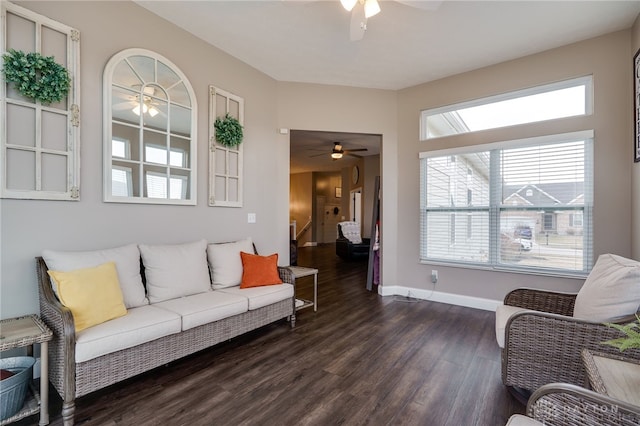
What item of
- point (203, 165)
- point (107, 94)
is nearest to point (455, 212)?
point (203, 165)

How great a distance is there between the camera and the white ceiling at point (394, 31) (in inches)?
106

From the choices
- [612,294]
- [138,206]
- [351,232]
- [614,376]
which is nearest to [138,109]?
[138,206]

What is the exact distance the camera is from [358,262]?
24.7 ft

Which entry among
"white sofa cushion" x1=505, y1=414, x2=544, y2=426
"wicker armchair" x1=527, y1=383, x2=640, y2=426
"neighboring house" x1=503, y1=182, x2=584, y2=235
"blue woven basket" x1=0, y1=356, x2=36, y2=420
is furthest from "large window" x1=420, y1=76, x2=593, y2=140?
"blue woven basket" x1=0, y1=356, x2=36, y2=420

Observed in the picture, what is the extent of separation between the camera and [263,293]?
2854 mm

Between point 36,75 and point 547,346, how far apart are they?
3.89m

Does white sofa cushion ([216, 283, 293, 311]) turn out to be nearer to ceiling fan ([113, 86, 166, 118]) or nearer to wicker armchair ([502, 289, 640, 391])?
ceiling fan ([113, 86, 166, 118])

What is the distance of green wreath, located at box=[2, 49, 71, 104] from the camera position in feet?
6.43

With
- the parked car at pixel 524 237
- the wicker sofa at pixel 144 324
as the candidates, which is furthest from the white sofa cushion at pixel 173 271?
the parked car at pixel 524 237

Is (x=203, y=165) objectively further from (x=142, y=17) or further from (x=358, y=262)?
(x=358, y=262)

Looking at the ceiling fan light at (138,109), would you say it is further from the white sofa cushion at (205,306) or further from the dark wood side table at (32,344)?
the dark wood side table at (32,344)

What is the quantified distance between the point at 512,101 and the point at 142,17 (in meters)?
4.17

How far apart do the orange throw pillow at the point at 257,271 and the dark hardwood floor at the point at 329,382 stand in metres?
0.53

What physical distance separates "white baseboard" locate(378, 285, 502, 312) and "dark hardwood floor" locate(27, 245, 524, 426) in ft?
1.35
